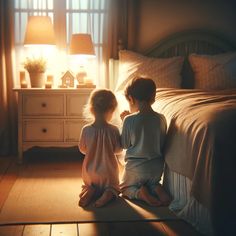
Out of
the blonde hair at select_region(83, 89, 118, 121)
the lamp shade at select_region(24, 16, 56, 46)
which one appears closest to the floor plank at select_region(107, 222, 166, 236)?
the blonde hair at select_region(83, 89, 118, 121)

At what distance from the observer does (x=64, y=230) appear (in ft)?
6.23

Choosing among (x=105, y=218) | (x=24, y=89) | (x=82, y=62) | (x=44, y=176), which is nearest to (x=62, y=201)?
(x=105, y=218)

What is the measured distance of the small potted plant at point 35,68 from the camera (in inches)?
137

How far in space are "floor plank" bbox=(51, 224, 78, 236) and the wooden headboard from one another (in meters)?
2.36

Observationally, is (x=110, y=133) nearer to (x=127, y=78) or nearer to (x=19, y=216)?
(x=19, y=216)

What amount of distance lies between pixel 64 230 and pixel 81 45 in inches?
77.6

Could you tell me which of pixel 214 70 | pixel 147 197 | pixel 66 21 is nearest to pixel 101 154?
pixel 147 197

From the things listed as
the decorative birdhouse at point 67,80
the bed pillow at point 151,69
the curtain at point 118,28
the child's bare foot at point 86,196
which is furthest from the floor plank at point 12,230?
the curtain at point 118,28

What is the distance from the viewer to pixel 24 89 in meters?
3.34

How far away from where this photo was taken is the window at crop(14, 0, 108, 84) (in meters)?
3.72

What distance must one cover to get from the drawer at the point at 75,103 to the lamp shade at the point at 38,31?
539mm

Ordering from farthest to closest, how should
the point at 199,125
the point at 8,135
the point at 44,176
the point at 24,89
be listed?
the point at 8,135, the point at 24,89, the point at 44,176, the point at 199,125

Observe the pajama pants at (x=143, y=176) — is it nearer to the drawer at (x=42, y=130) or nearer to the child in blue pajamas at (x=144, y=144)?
the child in blue pajamas at (x=144, y=144)

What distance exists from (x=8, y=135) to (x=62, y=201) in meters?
1.61
